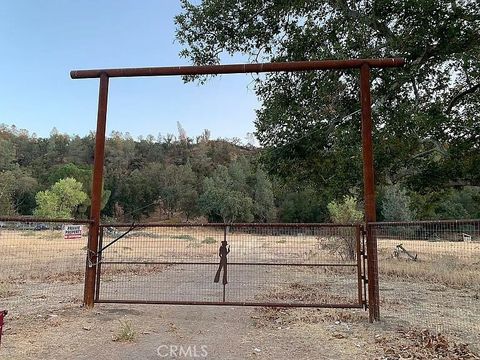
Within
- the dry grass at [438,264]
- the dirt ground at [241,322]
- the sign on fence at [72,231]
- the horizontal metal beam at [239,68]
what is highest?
the horizontal metal beam at [239,68]

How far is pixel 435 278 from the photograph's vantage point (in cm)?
1023

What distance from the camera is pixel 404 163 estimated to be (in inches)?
370

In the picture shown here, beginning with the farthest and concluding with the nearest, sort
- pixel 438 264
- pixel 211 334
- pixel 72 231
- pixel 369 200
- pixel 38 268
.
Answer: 1. pixel 38 268
2. pixel 438 264
3. pixel 72 231
4. pixel 369 200
5. pixel 211 334

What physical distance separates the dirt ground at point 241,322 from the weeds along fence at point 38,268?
5 cm

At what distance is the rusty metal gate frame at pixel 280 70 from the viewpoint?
19.8 ft

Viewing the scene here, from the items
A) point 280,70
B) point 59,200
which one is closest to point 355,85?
point 280,70

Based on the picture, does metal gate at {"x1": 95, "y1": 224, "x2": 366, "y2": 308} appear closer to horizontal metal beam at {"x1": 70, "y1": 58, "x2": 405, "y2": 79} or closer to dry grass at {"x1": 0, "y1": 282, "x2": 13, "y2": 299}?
dry grass at {"x1": 0, "y1": 282, "x2": 13, "y2": 299}

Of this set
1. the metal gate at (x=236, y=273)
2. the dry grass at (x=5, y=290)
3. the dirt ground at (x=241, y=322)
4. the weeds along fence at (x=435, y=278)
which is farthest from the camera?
the dry grass at (x=5, y=290)

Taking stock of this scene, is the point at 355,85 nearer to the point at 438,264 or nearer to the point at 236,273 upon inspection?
the point at 438,264

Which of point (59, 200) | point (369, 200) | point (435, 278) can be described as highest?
point (59, 200)

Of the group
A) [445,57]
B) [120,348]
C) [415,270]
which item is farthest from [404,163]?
[120,348]

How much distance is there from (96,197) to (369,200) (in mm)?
4433

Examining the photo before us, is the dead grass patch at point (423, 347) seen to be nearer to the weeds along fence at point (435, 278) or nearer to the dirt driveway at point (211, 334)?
the dirt driveway at point (211, 334)

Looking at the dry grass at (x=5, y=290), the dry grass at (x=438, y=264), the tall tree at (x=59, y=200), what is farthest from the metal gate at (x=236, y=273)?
the tall tree at (x=59, y=200)
